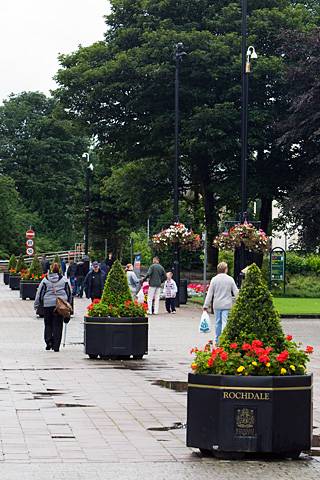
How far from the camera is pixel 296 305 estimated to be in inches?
1743

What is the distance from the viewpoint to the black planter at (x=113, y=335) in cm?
1953

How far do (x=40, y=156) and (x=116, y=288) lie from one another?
83652 millimetres

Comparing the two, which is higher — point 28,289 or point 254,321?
point 254,321

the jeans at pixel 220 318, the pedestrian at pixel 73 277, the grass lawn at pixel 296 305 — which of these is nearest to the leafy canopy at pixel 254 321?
the jeans at pixel 220 318

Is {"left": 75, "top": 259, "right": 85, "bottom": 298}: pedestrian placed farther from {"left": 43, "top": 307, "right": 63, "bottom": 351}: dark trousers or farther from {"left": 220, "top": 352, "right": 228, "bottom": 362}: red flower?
{"left": 220, "top": 352, "right": 228, "bottom": 362}: red flower

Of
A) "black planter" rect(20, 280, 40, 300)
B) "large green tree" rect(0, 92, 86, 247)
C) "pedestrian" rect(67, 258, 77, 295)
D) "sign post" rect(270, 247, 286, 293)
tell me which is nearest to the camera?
"black planter" rect(20, 280, 40, 300)

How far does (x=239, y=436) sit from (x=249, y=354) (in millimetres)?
755

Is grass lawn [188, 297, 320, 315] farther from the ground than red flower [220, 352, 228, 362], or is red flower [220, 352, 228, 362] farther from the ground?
red flower [220, 352, 228, 362]

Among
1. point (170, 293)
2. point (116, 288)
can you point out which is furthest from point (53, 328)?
point (170, 293)

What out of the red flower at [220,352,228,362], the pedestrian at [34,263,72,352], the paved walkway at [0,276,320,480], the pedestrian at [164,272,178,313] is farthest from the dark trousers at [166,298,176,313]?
the red flower at [220,352,228,362]

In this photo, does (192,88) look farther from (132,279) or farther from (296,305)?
(132,279)

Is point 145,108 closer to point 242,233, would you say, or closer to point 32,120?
point 242,233

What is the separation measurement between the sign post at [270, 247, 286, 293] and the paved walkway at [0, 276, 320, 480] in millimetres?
26715

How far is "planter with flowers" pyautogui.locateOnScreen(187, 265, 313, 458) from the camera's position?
32.5ft
